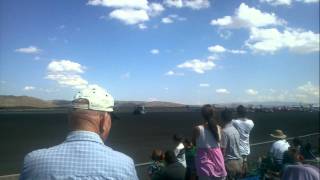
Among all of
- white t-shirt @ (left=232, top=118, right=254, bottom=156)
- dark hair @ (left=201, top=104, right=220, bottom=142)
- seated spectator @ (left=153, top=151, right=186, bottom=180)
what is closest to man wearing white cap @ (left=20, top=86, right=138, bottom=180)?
dark hair @ (left=201, top=104, right=220, bottom=142)

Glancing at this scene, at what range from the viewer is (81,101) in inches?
118

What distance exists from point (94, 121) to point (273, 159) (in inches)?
261

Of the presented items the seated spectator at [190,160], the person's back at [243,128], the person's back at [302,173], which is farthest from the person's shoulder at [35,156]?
the person's back at [243,128]

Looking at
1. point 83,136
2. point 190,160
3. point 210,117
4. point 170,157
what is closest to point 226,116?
point 210,117

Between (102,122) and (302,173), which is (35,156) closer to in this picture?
(102,122)

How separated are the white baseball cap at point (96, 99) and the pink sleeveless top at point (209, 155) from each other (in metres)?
4.14

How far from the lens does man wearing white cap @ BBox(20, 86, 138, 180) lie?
9.16ft

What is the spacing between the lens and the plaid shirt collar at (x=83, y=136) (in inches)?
114

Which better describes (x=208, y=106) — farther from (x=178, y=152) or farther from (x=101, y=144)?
(x=101, y=144)

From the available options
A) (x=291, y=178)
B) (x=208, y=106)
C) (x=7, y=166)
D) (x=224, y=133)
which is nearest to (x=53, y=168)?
(x=291, y=178)

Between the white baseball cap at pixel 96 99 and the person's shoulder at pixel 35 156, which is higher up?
the white baseball cap at pixel 96 99

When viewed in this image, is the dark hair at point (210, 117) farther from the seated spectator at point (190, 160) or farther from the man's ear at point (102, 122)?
the man's ear at point (102, 122)

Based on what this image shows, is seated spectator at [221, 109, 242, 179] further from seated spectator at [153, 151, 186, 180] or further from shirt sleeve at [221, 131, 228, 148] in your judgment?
seated spectator at [153, 151, 186, 180]

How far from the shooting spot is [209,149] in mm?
7094
